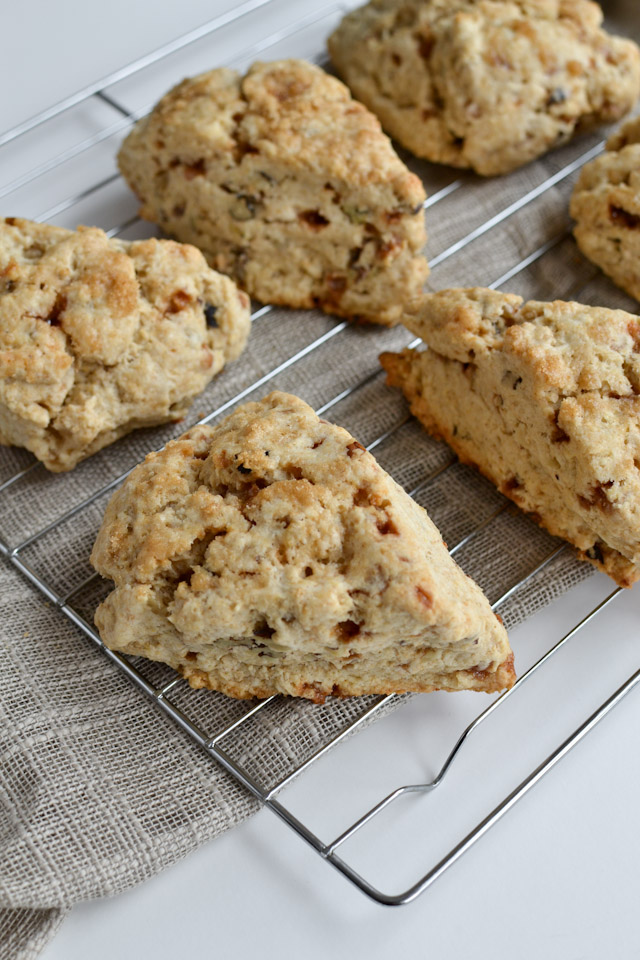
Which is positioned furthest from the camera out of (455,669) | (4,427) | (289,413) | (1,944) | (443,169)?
(443,169)

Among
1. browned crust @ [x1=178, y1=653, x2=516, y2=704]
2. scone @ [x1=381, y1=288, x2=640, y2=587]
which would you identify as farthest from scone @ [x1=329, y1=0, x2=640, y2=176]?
browned crust @ [x1=178, y1=653, x2=516, y2=704]

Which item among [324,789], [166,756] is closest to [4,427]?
[166,756]

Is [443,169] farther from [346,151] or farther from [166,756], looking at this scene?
[166,756]

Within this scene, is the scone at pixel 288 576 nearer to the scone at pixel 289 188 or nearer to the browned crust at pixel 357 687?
the browned crust at pixel 357 687

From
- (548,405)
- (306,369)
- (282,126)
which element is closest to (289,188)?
(282,126)

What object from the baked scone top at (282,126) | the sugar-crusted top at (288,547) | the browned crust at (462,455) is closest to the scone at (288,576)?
the sugar-crusted top at (288,547)
